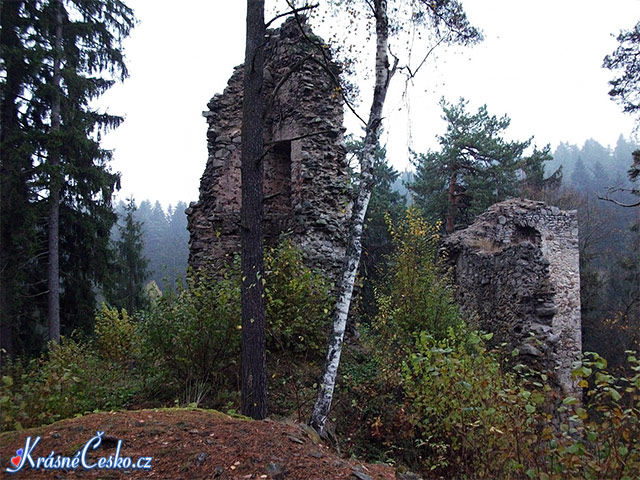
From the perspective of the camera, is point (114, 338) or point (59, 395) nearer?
point (59, 395)

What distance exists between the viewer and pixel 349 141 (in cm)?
2514

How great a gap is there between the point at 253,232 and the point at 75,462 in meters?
3.02

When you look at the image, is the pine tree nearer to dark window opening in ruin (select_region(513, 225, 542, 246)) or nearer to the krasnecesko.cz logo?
dark window opening in ruin (select_region(513, 225, 542, 246))

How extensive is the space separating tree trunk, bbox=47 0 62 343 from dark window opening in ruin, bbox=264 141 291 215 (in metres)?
6.42

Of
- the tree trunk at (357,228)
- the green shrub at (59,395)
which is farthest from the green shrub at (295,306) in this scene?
the green shrub at (59,395)

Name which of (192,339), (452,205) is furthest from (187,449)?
(452,205)

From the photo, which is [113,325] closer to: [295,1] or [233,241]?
[233,241]

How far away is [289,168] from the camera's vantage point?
11.4 metres

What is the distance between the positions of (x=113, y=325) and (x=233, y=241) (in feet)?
12.8

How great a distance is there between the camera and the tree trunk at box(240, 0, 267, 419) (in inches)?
219

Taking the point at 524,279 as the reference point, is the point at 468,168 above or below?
above

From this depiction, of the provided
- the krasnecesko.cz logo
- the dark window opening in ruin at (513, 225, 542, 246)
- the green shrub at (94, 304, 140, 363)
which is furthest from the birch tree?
the dark window opening in ruin at (513, 225, 542, 246)

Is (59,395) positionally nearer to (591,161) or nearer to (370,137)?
(370,137)

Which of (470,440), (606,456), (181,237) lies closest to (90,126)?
(470,440)
